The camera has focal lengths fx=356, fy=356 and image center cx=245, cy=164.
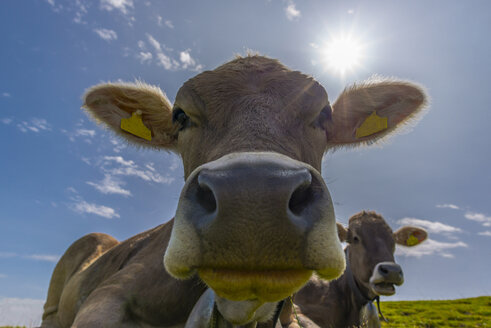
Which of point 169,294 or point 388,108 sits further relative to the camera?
point 388,108

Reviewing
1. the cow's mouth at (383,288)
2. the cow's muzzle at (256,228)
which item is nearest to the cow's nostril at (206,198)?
the cow's muzzle at (256,228)

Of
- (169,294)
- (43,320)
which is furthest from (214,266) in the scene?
(43,320)

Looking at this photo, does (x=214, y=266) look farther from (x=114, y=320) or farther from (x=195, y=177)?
(x=114, y=320)

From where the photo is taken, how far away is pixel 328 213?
66.6 inches

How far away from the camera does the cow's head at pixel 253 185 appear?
1.56m

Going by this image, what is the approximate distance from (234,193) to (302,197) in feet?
1.19

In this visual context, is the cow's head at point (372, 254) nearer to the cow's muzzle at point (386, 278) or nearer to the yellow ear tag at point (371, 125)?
the cow's muzzle at point (386, 278)

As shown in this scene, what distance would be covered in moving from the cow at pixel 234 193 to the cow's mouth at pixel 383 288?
3956mm

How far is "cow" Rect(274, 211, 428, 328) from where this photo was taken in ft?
24.2

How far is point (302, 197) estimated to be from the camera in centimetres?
173

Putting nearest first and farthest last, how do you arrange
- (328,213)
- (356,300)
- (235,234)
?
(235,234) < (328,213) < (356,300)

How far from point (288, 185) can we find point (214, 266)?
1.66 feet

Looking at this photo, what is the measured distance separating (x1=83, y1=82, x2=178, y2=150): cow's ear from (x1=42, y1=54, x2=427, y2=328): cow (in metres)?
0.01

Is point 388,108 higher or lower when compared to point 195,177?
higher
